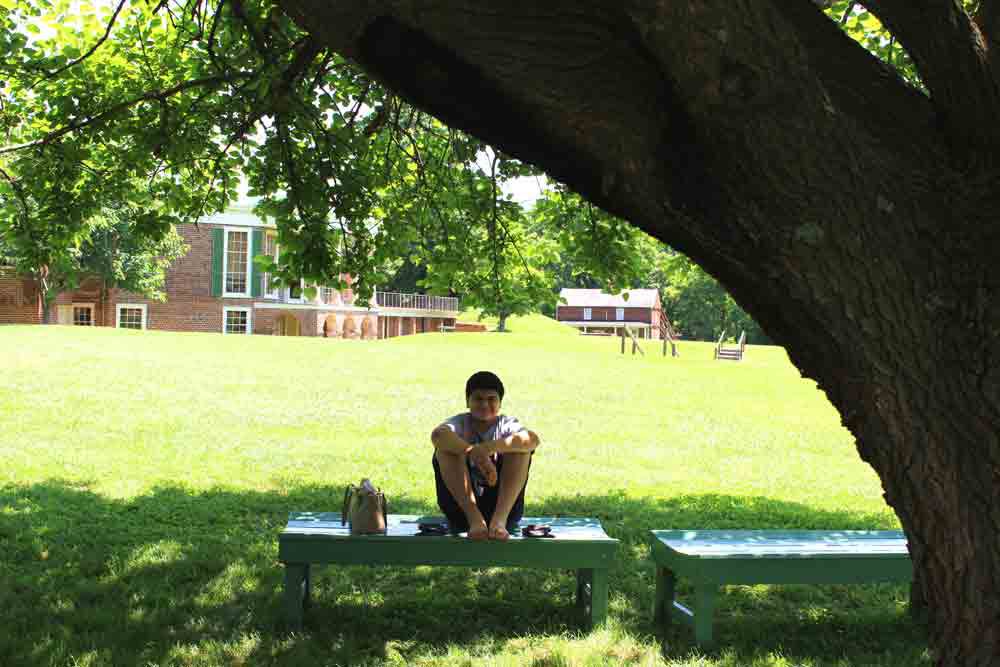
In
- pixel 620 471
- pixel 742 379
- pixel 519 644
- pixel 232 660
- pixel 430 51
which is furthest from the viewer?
pixel 742 379

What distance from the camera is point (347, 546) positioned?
5.44 meters

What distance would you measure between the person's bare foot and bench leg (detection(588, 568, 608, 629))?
1.80ft

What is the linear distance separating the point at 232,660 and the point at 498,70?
3637 mm

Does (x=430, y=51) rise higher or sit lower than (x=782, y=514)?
higher

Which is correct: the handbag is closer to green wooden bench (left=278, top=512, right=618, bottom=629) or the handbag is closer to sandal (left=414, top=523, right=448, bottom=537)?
green wooden bench (left=278, top=512, right=618, bottom=629)

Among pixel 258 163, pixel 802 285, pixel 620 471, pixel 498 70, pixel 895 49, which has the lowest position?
pixel 620 471

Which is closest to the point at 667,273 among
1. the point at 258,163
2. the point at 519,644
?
the point at 258,163

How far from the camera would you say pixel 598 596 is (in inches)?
221

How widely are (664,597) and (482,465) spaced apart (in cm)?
134

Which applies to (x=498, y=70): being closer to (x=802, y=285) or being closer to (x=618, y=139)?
(x=618, y=139)

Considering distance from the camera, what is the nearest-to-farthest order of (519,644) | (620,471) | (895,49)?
1. (519,644)
2. (895,49)
3. (620,471)

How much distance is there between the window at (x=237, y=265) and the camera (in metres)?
39.2

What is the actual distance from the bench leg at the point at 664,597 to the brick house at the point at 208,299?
3396 cm

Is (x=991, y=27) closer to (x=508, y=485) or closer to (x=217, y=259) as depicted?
(x=508, y=485)
